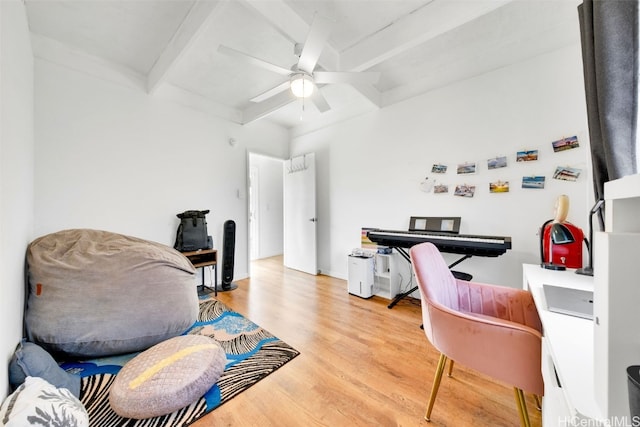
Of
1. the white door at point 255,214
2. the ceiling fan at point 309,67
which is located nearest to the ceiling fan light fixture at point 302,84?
the ceiling fan at point 309,67

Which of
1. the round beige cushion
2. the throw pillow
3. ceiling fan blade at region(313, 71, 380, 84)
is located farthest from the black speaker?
ceiling fan blade at region(313, 71, 380, 84)

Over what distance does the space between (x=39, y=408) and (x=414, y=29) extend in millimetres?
3067

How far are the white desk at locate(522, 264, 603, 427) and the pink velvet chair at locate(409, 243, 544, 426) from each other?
0.12 metres

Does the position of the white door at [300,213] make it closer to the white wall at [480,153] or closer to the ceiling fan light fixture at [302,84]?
the white wall at [480,153]

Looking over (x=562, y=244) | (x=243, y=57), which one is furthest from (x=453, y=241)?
(x=243, y=57)

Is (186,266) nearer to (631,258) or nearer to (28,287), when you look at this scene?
(28,287)

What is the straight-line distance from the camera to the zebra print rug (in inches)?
51.5

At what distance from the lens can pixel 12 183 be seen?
1.35 metres

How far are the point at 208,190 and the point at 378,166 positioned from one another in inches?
97.0

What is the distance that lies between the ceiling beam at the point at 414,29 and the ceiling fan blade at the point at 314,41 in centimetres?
67

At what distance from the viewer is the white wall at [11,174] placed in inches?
43.6

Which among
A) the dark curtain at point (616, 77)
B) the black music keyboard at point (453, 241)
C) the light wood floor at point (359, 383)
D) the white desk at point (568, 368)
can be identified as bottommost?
the light wood floor at point (359, 383)

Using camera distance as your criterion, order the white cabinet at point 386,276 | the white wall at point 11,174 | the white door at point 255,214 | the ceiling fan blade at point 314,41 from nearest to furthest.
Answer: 1. the white wall at point 11,174
2. the ceiling fan blade at point 314,41
3. the white cabinet at point 386,276
4. the white door at point 255,214

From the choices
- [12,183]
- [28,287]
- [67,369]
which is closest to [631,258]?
[12,183]
